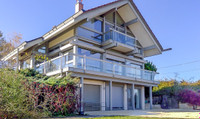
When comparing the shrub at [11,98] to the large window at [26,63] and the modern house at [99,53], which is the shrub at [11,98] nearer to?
the modern house at [99,53]

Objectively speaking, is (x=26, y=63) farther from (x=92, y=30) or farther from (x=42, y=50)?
(x=92, y=30)

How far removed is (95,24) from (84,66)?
A: 494 centimetres

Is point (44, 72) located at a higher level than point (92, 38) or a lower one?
lower

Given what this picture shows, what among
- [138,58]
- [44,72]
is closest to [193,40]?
[138,58]

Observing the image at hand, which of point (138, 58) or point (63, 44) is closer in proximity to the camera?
point (63, 44)

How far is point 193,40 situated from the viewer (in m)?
26.2

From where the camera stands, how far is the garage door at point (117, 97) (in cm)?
1628

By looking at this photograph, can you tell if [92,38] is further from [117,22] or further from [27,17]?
[27,17]

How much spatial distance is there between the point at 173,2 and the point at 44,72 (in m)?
15.4

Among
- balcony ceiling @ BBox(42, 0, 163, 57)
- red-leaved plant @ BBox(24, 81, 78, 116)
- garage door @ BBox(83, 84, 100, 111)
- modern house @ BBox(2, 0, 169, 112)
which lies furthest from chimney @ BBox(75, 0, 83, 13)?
red-leaved plant @ BBox(24, 81, 78, 116)

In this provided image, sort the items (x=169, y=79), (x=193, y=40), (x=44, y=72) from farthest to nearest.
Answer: (x=169, y=79)
(x=193, y=40)
(x=44, y=72)

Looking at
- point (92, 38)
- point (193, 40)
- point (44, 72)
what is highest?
point (193, 40)

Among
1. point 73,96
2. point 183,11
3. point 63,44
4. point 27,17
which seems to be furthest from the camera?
point 27,17

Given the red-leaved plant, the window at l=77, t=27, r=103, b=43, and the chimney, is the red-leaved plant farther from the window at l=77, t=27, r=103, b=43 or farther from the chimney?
the chimney
